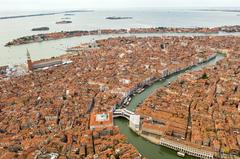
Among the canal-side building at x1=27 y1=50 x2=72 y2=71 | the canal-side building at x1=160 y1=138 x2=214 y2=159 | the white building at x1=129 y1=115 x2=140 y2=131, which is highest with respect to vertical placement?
the canal-side building at x1=27 y1=50 x2=72 y2=71

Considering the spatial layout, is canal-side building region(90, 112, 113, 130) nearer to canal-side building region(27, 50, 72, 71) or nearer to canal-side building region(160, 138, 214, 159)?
canal-side building region(160, 138, 214, 159)

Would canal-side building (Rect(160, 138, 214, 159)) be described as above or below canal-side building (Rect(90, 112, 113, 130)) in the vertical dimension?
below

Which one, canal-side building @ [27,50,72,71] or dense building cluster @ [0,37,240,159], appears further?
canal-side building @ [27,50,72,71]

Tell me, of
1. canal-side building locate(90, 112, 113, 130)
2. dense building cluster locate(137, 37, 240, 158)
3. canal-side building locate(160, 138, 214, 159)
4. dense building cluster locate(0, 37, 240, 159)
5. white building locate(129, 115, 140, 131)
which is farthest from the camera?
white building locate(129, 115, 140, 131)

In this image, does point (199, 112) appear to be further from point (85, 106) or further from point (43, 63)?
point (43, 63)

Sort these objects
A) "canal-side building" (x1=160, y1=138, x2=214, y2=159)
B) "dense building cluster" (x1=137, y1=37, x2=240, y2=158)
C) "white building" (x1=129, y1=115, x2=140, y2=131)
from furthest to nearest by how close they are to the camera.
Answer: "white building" (x1=129, y1=115, x2=140, y2=131) < "dense building cluster" (x1=137, y1=37, x2=240, y2=158) < "canal-side building" (x1=160, y1=138, x2=214, y2=159)

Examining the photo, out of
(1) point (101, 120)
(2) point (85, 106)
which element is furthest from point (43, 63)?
(1) point (101, 120)

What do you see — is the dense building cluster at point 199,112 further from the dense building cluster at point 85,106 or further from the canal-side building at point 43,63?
the canal-side building at point 43,63

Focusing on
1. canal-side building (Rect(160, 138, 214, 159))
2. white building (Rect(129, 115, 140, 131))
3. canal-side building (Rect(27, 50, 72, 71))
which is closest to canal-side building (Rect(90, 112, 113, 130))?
white building (Rect(129, 115, 140, 131))

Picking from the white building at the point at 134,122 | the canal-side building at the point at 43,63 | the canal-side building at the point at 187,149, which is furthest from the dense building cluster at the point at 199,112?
the canal-side building at the point at 43,63
